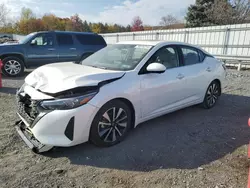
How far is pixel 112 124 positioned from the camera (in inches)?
126

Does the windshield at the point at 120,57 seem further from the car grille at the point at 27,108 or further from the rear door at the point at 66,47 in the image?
the rear door at the point at 66,47

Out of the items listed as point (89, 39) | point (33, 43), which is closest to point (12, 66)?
point (33, 43)

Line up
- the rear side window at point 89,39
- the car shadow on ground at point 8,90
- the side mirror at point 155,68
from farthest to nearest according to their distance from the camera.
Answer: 1. the rear side window at point 89,39
2. the car shadow on ground at point 8,90
3. the side mirror at point 155,68

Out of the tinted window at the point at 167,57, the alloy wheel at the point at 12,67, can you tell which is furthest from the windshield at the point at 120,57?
the alloy wheel at the point at 12,67

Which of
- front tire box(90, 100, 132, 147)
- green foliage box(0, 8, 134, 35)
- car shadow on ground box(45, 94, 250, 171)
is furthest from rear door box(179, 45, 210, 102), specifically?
green foliage box(0, 8, 134, 35)

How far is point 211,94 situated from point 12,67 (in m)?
7.71

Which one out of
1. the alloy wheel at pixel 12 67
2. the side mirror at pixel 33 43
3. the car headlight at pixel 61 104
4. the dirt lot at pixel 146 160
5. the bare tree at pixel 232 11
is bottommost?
the dirt lot at pixel 146 160

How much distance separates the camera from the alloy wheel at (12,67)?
8.69 m

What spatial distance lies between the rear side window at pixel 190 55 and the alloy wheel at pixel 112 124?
6.35ft

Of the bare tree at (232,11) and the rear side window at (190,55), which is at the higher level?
the bare tree at (232,11)

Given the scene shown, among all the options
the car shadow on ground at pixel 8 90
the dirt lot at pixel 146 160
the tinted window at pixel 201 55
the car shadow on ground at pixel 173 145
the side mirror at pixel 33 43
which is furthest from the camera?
the side mirror at pixel 33 43

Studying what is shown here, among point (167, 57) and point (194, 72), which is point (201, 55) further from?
point (167, 57)

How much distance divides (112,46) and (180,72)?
1.50 metres

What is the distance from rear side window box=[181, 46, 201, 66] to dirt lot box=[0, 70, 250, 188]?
1291mm
